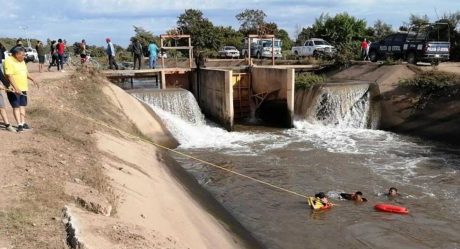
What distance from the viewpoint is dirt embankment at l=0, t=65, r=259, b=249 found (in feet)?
15.5

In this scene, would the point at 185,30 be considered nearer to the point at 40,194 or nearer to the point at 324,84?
the point at 324,84

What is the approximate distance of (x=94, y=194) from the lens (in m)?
6.03

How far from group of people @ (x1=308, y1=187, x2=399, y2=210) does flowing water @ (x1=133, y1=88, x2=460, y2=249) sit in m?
0.16

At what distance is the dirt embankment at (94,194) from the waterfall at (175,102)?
6.85 m

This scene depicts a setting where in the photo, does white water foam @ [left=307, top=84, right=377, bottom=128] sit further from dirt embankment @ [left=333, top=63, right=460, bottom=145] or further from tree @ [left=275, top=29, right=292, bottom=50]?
tree @ [left=275, top=29, right=292, bottom=50]

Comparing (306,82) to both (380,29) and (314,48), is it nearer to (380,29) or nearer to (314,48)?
(314,48)

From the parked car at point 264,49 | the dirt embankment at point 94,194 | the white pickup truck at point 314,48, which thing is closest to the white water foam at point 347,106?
the dirt embankment at point 94,194

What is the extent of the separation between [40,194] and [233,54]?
36.9m

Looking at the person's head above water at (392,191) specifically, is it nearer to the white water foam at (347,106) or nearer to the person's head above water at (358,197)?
the person's head above water at (358,197)

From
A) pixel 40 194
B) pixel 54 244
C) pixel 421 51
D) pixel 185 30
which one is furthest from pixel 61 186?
pixel 185 30

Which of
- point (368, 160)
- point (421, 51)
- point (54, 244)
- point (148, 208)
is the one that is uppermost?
point (421, 51)

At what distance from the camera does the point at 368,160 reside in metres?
14.6

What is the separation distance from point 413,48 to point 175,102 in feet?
42.2

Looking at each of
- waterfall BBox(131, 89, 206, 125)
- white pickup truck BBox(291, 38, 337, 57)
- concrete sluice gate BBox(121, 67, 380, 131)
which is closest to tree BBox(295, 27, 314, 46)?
white pickup truck BBox(291, 38, 337, 57)
